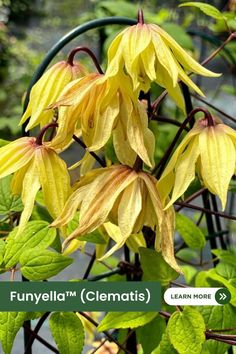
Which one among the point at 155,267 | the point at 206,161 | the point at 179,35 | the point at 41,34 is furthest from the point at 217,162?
the point at 41,34

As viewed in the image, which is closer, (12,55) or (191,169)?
(191,169)

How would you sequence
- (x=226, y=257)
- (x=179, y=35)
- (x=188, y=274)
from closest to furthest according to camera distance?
(x=226, y=257) → (x=188, y=274) → (x=179, y=35)

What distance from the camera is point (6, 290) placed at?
0.45 m

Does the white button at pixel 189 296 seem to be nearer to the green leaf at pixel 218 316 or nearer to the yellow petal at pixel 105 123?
the green leaf at pixel 218 316

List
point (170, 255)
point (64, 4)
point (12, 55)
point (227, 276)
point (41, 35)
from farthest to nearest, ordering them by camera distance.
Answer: point (64, 4), point (41, 35), point (12, 55), point (227, 276), point (170, 255)

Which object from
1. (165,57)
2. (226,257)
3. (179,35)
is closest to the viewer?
(165,57)

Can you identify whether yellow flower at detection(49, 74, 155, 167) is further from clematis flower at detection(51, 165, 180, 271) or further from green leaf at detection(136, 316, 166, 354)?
green leaf at detection(136, 316, 166, 354)

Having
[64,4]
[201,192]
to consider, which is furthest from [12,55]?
[201,192]

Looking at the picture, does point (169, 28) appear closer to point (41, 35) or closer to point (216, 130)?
point (216, 130)

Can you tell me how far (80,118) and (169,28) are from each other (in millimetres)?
1053

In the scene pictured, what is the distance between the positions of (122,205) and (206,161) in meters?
0.06

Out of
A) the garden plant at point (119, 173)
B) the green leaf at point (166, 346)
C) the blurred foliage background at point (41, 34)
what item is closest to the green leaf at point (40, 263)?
the garden plant at point (119, 173)

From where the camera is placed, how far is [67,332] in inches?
18.3

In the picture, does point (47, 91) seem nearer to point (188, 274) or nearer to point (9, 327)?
point (9, 327)
